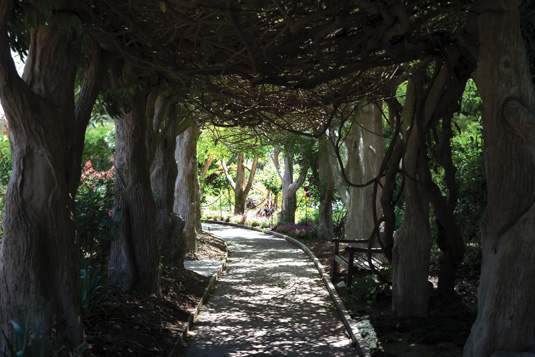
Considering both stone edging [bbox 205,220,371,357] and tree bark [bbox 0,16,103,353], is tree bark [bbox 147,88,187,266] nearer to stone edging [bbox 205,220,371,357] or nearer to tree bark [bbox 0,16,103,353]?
stone edging [bbox 205,220,371,357]

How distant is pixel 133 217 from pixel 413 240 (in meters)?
4.13

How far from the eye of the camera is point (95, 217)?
8492mm

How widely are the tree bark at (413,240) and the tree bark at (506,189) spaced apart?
2407mm

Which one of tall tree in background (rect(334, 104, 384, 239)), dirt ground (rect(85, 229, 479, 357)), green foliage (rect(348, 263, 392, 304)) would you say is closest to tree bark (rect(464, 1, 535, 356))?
dirt ground (rect(85, 229, 479, 357))

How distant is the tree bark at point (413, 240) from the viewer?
25.4 feet

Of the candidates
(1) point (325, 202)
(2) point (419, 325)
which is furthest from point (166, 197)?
(1) point (325, 202)

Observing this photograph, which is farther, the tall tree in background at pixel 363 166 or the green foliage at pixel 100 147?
the green foliage at pixel 100 147

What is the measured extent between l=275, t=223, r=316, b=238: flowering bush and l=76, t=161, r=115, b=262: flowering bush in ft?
48.3

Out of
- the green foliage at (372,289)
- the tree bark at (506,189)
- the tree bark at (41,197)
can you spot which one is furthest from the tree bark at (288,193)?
the tree bark at (41,197)

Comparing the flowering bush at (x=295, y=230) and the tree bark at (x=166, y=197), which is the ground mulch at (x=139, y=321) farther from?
the flowering bush at (x=295, y=230)

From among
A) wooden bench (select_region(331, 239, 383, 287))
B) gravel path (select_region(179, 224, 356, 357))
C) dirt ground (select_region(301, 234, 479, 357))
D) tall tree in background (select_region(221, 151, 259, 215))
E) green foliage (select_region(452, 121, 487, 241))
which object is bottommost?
gravel path (select_region(179, 224, 356, 357))

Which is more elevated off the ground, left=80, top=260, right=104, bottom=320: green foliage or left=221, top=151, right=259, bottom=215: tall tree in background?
left=221, top=151, right=259, bottom=215: tall tree in background

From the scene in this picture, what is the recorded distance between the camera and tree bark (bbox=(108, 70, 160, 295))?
8414 mm

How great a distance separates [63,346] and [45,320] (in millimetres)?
311
